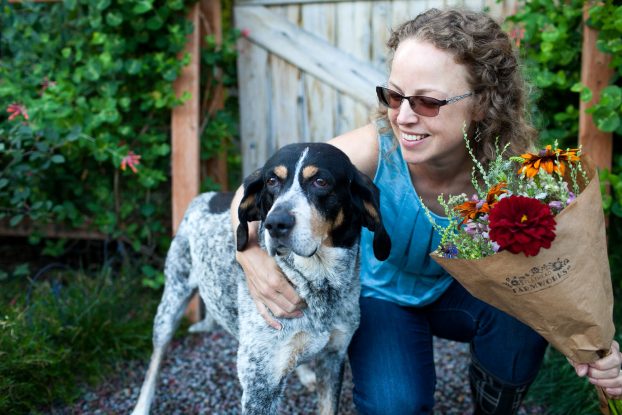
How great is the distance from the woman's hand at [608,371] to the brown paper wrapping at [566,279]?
0.05 metres

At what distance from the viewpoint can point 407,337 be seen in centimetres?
272

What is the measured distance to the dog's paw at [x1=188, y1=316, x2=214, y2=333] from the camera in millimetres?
3902

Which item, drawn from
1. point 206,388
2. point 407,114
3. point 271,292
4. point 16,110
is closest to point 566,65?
point 407,114

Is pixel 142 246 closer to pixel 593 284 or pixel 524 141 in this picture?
pixel 524 141

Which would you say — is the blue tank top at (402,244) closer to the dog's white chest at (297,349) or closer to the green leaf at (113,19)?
the dog's white chest at (297,349)

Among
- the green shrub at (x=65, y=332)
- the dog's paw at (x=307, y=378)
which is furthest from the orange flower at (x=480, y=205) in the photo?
the green shrub at (x=65, y=332)

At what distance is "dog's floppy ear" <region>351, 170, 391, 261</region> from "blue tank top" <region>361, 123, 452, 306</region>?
28 cm

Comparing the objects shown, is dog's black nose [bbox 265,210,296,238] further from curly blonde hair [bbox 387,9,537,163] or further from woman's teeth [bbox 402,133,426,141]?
curly blonde hair [bbox 387,9,537,163]

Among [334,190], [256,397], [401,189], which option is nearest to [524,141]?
[401,189]

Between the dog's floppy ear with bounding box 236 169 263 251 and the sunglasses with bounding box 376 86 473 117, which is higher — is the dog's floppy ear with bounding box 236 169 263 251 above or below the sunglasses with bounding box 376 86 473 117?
below

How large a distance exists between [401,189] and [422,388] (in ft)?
2.71

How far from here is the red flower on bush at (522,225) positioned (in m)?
1.66

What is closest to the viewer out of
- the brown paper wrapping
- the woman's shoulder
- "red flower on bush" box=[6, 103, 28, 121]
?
the brown paper wrapping

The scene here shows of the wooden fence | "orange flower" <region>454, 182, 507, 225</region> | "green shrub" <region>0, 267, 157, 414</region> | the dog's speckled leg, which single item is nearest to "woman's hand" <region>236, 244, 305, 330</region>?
"orange flower" <region>454, 182, 507, 225</region>
